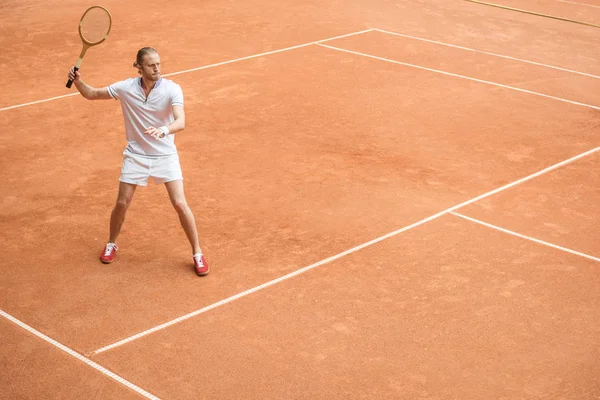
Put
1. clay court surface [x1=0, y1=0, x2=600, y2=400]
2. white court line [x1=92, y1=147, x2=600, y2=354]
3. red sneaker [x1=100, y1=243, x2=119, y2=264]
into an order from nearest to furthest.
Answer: clay court surface [x1=0, y1=0, x2=600, y2=400] < white court line [x1=92, y1=147, x2=600, y2=354] < red sneaker [x1=100, y1=243, x2=119, y2=264]

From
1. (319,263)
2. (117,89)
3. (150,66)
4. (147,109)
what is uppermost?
(150,66)

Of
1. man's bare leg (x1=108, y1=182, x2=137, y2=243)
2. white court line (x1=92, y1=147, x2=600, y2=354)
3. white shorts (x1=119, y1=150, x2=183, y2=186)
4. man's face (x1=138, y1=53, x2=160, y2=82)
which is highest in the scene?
man's face (x1=138, y1=53, x2=160, y2=82)

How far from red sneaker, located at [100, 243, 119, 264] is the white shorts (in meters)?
0.64

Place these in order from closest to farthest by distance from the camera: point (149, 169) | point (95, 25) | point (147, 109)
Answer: point (147, 109)
point (149, 169)
point (95, 25)

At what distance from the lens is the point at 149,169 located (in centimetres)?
682

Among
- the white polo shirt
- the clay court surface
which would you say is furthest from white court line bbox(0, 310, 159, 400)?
the white polo shirt

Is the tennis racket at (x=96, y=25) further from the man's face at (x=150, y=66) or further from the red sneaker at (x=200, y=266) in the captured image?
the red sneaker at (x=200, y=266)

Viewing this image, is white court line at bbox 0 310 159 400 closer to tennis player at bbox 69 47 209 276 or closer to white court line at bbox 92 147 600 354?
white court line at bbox 92 147 600 354

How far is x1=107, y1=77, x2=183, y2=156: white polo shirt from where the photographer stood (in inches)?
261

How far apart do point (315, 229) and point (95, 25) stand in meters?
2.52

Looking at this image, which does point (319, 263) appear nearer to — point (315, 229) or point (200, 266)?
point (315, 229)

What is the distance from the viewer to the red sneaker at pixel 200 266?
22.9ft

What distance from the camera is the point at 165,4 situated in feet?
56.3

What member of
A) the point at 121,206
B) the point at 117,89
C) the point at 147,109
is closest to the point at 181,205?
the point at 121,206
